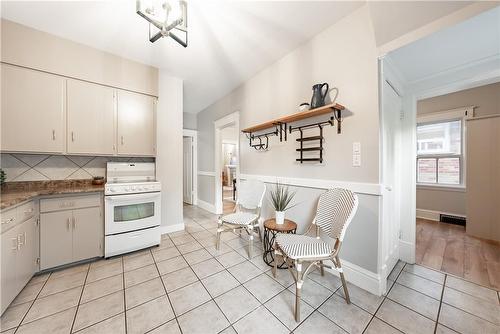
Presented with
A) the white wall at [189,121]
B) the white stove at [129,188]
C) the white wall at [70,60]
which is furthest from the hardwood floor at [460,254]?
the white wall at [189,121]

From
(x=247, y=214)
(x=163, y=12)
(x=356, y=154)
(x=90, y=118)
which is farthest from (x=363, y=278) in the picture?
(x=90, y=118)

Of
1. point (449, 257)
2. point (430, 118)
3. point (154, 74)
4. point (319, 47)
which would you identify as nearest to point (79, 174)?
point (154, 74)

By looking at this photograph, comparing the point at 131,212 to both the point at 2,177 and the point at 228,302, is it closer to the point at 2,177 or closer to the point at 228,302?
the point at 2,177

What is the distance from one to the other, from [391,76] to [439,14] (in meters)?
0.58

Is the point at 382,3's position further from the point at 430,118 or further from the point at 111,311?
the point at 430,118

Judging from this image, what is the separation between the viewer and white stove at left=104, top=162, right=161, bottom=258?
218cm

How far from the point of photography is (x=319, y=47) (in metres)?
2.05

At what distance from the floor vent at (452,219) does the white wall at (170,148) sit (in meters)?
5.25

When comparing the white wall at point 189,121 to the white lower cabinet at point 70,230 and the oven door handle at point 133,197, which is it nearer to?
the oven door handle at point 133,197

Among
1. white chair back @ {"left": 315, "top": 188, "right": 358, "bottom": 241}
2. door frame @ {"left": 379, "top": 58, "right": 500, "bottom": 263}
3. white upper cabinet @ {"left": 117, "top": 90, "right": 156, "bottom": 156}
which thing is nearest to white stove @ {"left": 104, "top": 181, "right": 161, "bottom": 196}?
white upper cabinet @ {"left": 117, "top": 90, "right": 156, "bottom": 156}

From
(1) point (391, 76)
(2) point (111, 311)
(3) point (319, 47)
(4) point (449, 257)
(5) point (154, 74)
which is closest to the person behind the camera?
(2) point (111, 311)

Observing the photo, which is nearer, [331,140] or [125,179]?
[331,140]

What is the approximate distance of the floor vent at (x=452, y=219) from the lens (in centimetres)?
342

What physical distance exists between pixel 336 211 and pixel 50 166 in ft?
11.7
